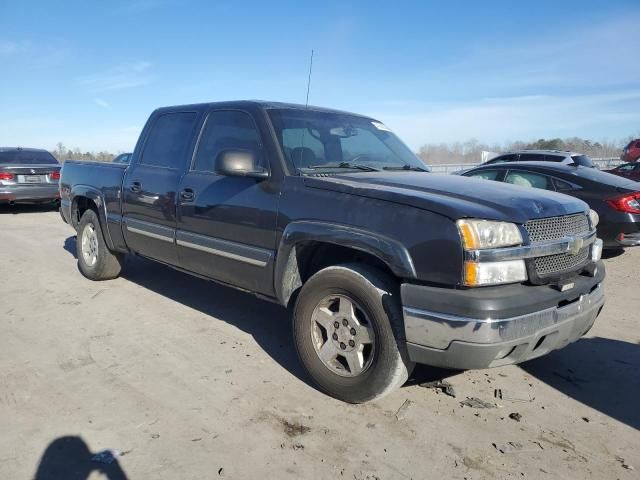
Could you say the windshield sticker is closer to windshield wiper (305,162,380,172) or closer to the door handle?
windshield wiper (305,162,380,172)

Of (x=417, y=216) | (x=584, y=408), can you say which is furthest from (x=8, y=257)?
(x=584, y=408)

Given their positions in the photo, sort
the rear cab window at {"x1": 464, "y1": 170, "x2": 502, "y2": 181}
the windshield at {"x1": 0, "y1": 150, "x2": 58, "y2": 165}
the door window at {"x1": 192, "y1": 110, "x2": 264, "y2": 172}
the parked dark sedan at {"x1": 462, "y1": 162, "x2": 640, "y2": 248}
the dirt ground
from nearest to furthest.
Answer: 1. the dirt ground
2. the door window at {"x1": 192, "y1": 110, "x2": 264, "y2": 172}
3. the parked dark sedan at {"x1": 462, "y1": 162, "x2": 640, "y2": 248}
4. the rear cab window at {"x1": 464, "y1": 170, "x2": 502, "y2": 181}
5. the windshield at {"x1": 0, "y1": 150, "x2": 58, "y2": 165}

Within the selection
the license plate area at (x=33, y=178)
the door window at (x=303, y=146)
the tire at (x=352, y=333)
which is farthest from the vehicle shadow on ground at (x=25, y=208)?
the tire at (x=352, y=333)

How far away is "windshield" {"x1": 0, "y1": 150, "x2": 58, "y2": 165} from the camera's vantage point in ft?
40.7

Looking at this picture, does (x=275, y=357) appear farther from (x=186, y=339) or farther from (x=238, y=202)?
(x=238, y=202)

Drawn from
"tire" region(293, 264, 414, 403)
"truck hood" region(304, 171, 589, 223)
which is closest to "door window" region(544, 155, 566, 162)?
"truck hood" region(304, 171, 589, 223)

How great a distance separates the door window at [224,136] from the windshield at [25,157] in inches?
401

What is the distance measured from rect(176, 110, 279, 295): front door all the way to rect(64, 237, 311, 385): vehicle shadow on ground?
59 cm

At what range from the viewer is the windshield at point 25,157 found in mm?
12406

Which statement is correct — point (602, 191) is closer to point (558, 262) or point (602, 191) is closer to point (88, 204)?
point (558, 262)

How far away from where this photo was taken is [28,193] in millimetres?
11969

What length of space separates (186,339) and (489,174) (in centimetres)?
551

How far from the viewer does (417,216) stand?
278cm

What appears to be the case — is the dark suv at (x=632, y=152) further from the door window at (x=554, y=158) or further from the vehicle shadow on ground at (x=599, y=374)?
the vehicle shadow on ground at (x=599, y=374)
